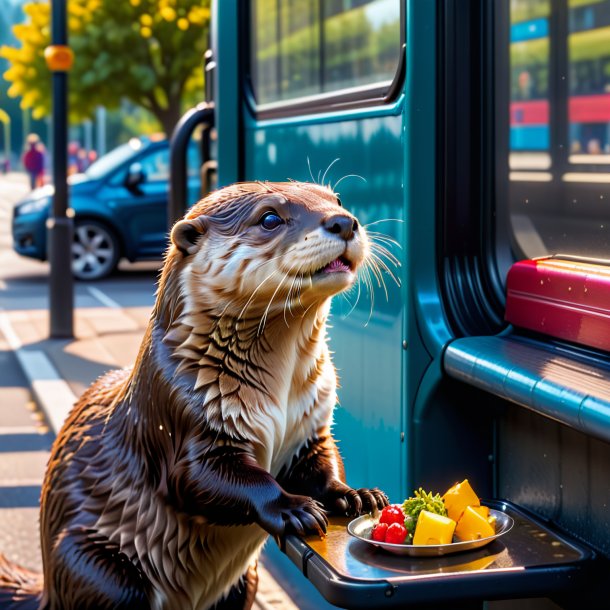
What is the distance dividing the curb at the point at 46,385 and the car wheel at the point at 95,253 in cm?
466

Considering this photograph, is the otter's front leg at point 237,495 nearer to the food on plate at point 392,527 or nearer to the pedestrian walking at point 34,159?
the food on plate at point 392,527

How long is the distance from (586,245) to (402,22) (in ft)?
2.74

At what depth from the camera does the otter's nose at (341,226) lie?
289cm

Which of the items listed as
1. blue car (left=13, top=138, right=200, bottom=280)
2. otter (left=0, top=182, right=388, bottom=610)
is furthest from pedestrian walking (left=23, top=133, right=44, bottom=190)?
otter (left=0, top=182, right=388, bottom=610)

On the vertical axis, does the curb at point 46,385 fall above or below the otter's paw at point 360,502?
below

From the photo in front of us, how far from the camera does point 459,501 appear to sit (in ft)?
9.32

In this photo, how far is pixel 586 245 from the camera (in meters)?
3.08

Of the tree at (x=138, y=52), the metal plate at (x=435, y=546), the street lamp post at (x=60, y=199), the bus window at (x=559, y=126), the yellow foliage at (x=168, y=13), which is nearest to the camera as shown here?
the metal plate at (x=435, y=546)

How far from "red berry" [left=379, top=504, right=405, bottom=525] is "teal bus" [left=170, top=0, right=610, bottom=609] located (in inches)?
3.3

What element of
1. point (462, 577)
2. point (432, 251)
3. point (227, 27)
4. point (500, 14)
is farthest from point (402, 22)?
point (227, 27)

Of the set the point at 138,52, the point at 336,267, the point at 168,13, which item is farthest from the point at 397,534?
the point at 138,52

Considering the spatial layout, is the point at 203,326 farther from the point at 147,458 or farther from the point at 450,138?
the point at 450,138

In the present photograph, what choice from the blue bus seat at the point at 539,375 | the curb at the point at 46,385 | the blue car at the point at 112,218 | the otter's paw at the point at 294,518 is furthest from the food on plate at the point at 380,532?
the blue car at the point at 112,218

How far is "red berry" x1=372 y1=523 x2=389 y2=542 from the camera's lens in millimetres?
2789
